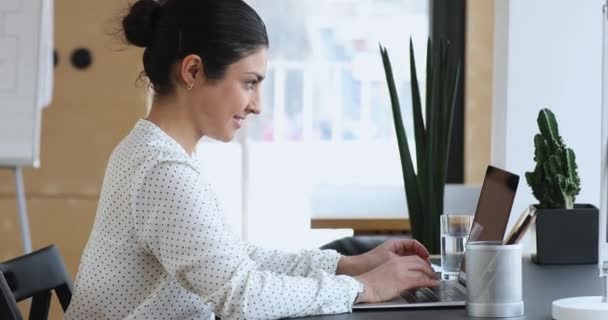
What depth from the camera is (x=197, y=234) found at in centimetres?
174

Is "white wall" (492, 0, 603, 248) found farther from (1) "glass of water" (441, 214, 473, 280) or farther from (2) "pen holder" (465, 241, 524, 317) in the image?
(2) "pen holder" (465, 241, 524, 317)

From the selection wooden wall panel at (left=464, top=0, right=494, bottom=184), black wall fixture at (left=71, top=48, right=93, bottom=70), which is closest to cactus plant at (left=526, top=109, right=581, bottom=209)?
black wall fixture at (left=71, top=48, right=93, bottom=70)

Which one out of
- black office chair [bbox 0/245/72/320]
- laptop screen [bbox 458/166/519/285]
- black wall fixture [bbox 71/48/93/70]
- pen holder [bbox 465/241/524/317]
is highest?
black wall fixture [bbox 71/48/93/70]

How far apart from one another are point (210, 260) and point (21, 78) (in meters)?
2.62

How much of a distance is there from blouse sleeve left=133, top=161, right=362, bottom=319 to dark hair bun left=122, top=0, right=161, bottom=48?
0.33 m

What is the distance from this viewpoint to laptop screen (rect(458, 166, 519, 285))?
1912 millimetres

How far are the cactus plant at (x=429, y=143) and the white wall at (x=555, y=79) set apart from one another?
0.55 m

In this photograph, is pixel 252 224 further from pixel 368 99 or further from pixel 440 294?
pixel 440 294

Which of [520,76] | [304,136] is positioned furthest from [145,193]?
[304,136]

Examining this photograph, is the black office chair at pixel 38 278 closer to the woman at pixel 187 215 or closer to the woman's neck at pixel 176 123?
the woman at pixel 187 215

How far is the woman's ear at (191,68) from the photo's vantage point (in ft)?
6.36

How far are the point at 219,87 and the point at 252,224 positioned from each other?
100 inches

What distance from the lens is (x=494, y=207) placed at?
2.00 meters

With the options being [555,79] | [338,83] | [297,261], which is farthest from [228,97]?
[338,83]
